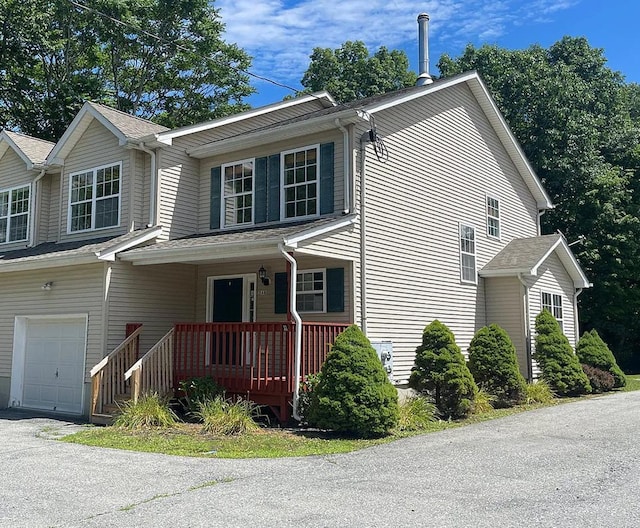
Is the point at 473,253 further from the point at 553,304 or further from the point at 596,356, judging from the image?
the point at 596,356

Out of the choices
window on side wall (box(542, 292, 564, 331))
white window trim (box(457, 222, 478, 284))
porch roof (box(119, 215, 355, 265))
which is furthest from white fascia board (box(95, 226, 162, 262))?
window on side wall (box(542, 292, 564, 331))

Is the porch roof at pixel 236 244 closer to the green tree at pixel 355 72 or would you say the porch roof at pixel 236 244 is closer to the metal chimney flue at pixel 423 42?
the metal chimney flue at pixel 423 42

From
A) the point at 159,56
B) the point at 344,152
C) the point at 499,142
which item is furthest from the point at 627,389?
the point at 159,56

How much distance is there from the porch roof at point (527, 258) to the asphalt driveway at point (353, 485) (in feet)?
23.2

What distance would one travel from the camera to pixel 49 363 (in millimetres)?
15133

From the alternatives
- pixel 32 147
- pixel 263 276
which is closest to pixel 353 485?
pixel 263 276

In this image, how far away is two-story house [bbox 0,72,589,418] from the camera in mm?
12922

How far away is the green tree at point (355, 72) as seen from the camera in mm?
35562

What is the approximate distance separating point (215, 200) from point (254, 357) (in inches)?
194

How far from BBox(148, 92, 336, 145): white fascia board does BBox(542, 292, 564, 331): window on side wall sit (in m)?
8.81

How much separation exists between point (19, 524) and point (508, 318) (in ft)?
46.5

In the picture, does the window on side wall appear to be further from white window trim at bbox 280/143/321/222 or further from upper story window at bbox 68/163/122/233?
upper story window at bbox 68/163/122/233

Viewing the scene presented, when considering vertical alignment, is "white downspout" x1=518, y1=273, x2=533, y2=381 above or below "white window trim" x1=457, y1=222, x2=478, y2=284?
below

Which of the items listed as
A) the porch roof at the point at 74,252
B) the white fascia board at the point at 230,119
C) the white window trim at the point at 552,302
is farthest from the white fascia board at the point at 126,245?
the white window trim at the point at 552,302
